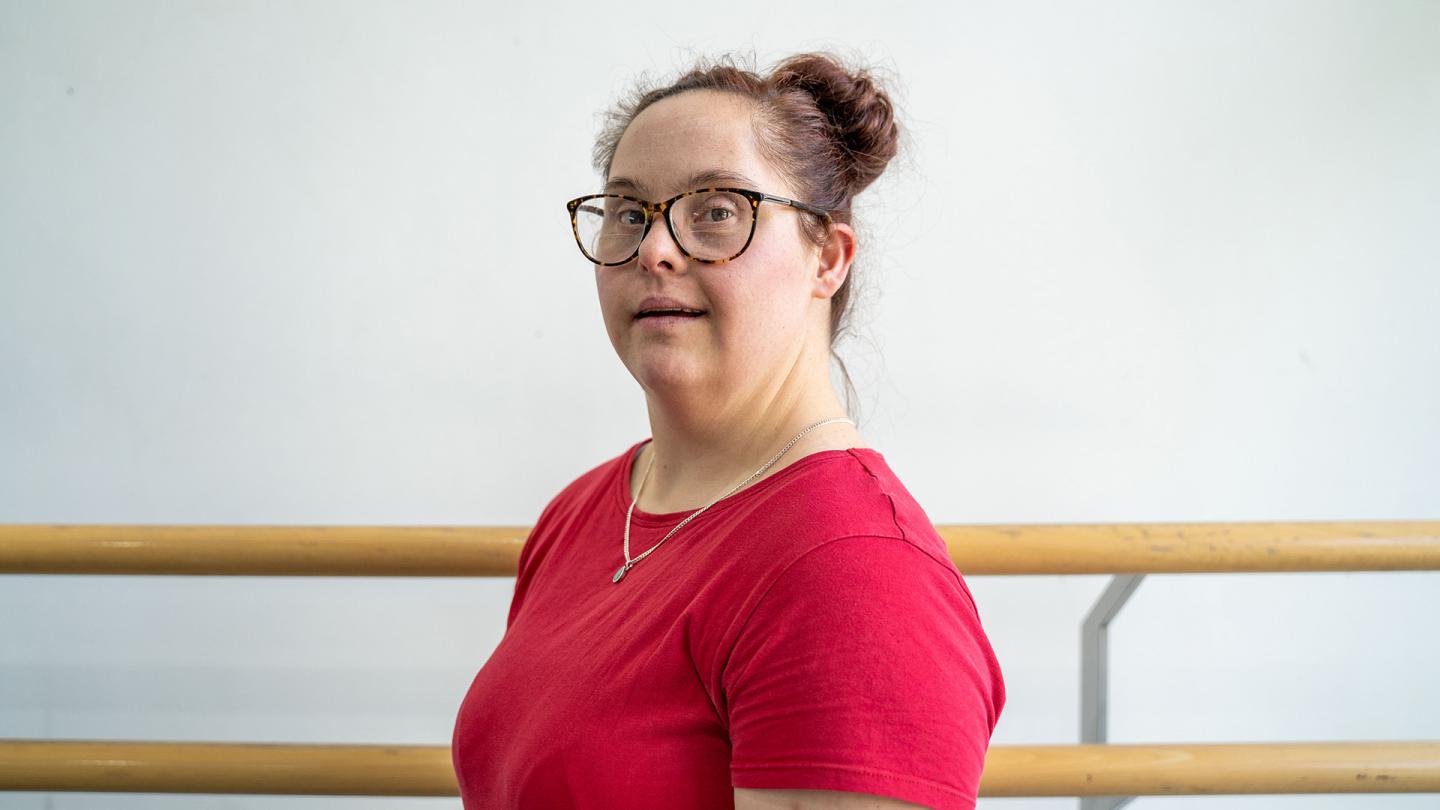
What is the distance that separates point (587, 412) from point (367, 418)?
0.34 m

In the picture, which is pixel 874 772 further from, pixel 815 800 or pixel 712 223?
pixel 712 223

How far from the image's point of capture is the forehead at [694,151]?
0.86m

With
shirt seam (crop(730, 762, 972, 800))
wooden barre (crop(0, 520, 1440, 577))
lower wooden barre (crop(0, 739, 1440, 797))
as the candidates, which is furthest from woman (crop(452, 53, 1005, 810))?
lower wooden barre (crop(0, 739, 1440, 797))

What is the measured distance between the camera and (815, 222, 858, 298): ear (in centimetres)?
93

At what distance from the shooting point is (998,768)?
3.92ft

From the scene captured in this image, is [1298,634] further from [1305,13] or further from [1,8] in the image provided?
[1,8]

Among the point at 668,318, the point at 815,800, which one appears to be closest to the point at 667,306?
the point at 668,318

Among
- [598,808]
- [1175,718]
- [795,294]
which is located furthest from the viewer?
[1175,718]

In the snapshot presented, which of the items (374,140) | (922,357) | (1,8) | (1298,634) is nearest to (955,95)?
(922,357)

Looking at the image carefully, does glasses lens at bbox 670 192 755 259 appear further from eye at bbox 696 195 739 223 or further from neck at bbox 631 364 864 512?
neck at bbox 631 364 864 512

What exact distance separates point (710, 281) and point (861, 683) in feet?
1.15

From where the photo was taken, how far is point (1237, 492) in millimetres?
1700

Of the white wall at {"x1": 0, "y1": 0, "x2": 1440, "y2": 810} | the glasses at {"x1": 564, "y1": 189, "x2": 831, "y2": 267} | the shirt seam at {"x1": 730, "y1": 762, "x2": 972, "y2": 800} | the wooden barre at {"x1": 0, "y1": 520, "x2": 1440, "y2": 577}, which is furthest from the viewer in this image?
the white wall at {"x1": 0, "y1": 0, "x2": 1440, "y2": 810}

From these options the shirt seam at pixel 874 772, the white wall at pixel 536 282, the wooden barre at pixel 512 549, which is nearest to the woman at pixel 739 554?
the shirt seam at pixel 874 772
